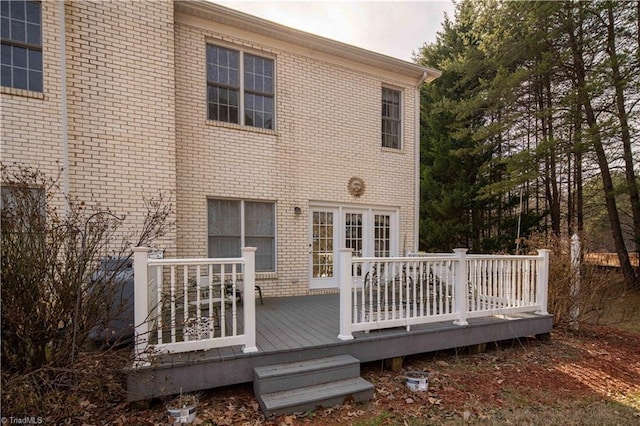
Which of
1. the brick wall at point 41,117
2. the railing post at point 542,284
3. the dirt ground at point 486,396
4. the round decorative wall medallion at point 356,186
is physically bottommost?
the dirt ground at point 486,396

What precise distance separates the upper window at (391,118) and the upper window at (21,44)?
712 centimetres

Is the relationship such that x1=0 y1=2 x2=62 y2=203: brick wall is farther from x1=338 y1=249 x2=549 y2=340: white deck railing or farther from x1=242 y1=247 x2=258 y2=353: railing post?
x1=338 y1=249 x2=549 y2=340: white deck railing

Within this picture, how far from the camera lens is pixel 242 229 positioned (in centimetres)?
698

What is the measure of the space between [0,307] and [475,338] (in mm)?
5667

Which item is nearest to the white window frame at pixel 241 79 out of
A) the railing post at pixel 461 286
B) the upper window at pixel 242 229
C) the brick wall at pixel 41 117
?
the upper window at pixel 242 229

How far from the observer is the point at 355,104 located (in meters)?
8.19

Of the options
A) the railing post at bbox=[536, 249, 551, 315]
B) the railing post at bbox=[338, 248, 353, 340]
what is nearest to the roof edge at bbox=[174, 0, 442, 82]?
the railing post at bbox=[338, 248, 353, 340]

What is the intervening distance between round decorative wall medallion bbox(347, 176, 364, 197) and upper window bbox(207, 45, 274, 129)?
234 centimetres

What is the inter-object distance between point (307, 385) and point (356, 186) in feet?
17.3

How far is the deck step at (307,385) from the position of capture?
332 centimetres

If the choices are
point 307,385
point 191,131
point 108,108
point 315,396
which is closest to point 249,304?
point 307,385

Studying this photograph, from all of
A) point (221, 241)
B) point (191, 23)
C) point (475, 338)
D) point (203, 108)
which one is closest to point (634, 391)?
point (475, 338)

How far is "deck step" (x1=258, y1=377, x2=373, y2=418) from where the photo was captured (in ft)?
10.7

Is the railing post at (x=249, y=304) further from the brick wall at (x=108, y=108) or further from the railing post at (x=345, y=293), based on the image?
the brick wall at (x=108, y=108)
